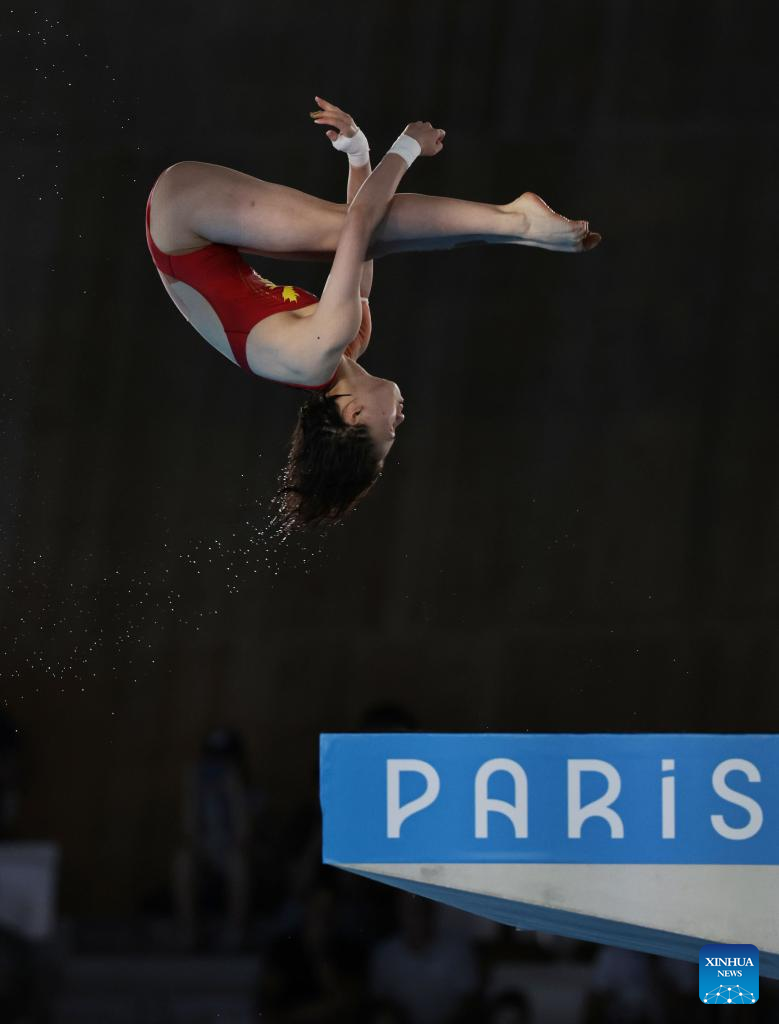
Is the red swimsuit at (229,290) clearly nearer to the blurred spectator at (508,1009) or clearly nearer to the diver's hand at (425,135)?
the diver's hand at (425,135)

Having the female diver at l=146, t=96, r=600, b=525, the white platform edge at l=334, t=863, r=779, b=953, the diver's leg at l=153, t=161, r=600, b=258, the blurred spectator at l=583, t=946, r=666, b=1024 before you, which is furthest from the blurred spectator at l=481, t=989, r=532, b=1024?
the diver's leg at l=153, t=161, r=600, b=258

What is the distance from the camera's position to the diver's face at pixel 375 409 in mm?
2693

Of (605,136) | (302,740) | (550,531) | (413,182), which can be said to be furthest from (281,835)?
(605,136)

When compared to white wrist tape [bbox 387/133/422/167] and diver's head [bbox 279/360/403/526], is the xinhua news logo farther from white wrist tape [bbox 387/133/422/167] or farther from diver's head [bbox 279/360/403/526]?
white wrist tape [bbox 387/133/422/167]

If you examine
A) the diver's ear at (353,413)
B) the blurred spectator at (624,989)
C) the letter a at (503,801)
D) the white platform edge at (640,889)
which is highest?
the diver's ear at (353,413)

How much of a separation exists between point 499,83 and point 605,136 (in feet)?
1.10

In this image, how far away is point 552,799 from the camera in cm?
366

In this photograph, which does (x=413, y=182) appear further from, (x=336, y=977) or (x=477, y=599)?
(x=336, y=977)

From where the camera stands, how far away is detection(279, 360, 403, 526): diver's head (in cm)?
270

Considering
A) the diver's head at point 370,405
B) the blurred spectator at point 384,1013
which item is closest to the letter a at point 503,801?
the blurred spectator at point 384,1013

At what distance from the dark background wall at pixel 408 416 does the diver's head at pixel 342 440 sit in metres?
0.98

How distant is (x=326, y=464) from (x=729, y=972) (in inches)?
77.9

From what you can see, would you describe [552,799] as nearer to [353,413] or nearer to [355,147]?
[353,413]

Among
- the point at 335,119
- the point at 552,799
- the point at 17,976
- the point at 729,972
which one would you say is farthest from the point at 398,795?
the point at 335,119
